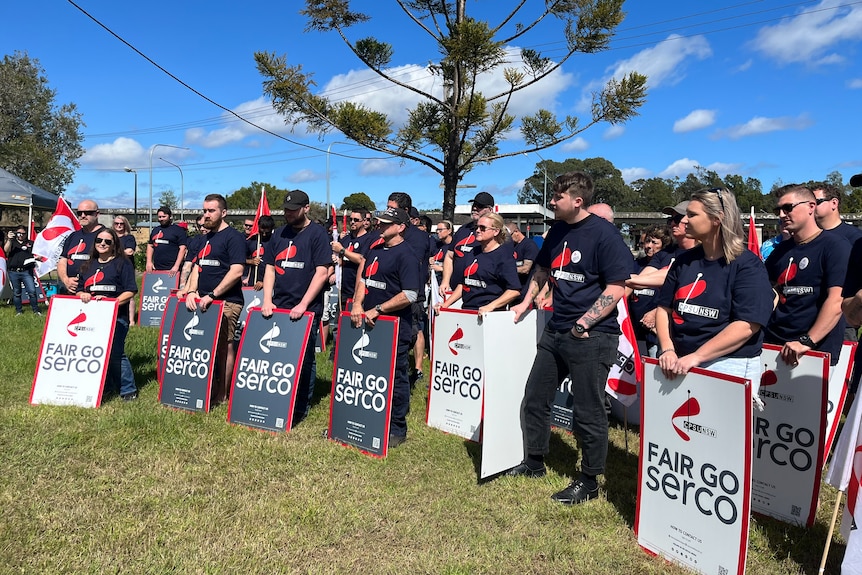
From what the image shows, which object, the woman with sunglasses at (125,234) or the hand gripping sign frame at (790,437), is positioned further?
the woman with sunglasses at (125,234)

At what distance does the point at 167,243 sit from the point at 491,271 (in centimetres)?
730

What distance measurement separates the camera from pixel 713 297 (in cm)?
336

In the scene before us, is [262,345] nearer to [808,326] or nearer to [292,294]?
[292,294]

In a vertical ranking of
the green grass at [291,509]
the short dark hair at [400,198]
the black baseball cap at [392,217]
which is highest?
the short dark hair at [400,198]

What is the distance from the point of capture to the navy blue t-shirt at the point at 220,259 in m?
6.07

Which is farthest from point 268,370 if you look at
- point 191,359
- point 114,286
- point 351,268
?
point 351,268

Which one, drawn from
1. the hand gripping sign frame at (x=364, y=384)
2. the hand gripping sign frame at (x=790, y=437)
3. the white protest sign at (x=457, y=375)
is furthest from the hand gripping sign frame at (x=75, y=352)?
the hand gripping sign frame at (x=790, y=437)

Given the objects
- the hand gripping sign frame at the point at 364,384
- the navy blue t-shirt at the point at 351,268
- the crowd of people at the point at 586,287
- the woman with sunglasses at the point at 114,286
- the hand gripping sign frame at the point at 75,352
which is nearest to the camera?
the crowd of people at the point at 586,287

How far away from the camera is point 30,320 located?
11156mm

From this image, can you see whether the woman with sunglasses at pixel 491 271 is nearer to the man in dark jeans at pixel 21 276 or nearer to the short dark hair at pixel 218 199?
the short dark hair at pixel 218 199

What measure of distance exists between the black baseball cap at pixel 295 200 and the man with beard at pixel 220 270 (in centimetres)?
78

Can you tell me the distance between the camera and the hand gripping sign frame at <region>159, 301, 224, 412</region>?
19.3 ft

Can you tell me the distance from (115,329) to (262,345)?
1.70m

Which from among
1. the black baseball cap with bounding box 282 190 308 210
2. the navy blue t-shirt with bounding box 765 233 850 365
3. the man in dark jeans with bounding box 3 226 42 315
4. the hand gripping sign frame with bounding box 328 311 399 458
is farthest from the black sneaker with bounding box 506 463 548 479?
the man in dark jeans with bounding box 3 226 42 315
